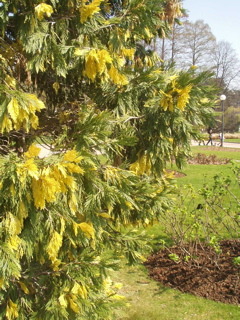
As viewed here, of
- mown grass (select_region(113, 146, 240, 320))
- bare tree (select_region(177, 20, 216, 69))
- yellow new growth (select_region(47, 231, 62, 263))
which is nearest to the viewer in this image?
yellow new growth (select_region(47, 231, 62, 263))

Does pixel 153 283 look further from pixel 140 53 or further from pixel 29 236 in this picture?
pixel 140 53

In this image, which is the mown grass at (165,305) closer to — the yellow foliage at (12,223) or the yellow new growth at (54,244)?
the yellow new growth at (54,244)

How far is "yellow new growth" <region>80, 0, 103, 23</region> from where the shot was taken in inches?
105

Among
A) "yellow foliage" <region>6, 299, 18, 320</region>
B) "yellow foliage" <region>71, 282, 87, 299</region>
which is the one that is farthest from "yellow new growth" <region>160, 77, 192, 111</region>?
"yellow foliage" <region>6, 299, 18, 320</region>

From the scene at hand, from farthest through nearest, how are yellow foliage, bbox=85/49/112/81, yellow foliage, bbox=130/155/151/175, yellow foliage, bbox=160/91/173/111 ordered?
yellow foliage, bbox=130/155/151/175 → yellow foliage, bbox=160/91/173/111 → yellow foliage, bbox=85/49/112/81

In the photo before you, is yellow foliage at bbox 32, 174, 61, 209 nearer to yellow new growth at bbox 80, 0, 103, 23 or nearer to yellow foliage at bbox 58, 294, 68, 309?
yellow foliage at bbox 58, 294, 68, 309

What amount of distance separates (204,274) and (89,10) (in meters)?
3.90

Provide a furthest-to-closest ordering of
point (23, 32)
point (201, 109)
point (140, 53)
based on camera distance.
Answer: point (140, 53)
point (201, 109)
point (23, 32)

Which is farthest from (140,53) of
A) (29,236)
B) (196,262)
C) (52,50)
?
(196,262)

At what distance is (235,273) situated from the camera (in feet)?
15.0

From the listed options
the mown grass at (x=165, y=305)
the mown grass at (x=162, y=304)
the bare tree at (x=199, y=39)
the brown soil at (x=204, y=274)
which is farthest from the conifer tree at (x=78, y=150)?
the bare tree at (x=199, y=39)

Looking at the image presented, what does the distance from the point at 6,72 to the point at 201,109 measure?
1888 millimetres

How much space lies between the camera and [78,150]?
2584mm

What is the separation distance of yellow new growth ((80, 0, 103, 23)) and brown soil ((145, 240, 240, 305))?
3722mm
